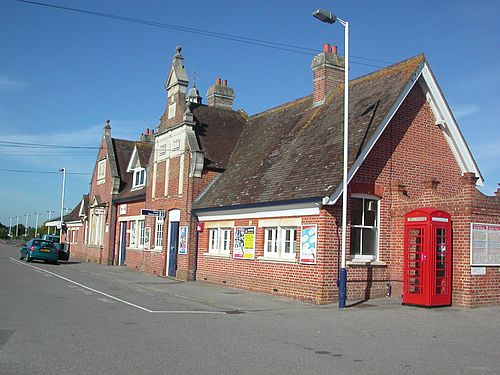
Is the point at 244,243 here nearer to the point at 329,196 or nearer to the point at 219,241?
the point at 219,241

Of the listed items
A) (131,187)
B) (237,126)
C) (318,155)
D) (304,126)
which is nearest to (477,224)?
(318,155)

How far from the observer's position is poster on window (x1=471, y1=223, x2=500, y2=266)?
15.3 m

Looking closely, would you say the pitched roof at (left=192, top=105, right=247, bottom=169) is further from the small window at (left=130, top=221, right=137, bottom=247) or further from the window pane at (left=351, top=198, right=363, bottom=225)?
the small window at (left=130, top=221, right=137, bottom=247)

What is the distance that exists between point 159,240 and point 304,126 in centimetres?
1036

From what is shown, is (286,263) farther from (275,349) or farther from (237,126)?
(237,126)

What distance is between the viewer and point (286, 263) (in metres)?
17.9

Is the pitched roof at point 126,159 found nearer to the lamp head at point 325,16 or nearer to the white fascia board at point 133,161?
the white fascia board at point 133,161

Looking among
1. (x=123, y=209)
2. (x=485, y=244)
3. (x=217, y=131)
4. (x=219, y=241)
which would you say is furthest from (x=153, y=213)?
(x=485, y=244)

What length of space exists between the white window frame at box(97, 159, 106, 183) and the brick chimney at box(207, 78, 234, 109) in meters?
11.8

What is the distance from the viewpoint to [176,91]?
27.0 metres

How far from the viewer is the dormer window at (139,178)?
33781 mm

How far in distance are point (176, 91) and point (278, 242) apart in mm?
11523

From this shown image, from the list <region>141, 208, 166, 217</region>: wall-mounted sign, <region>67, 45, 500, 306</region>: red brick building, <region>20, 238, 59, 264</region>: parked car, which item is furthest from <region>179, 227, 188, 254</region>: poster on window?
<region>20, 238, 59, 264</region>: parked car

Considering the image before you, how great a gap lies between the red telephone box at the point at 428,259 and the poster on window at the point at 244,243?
603cm
